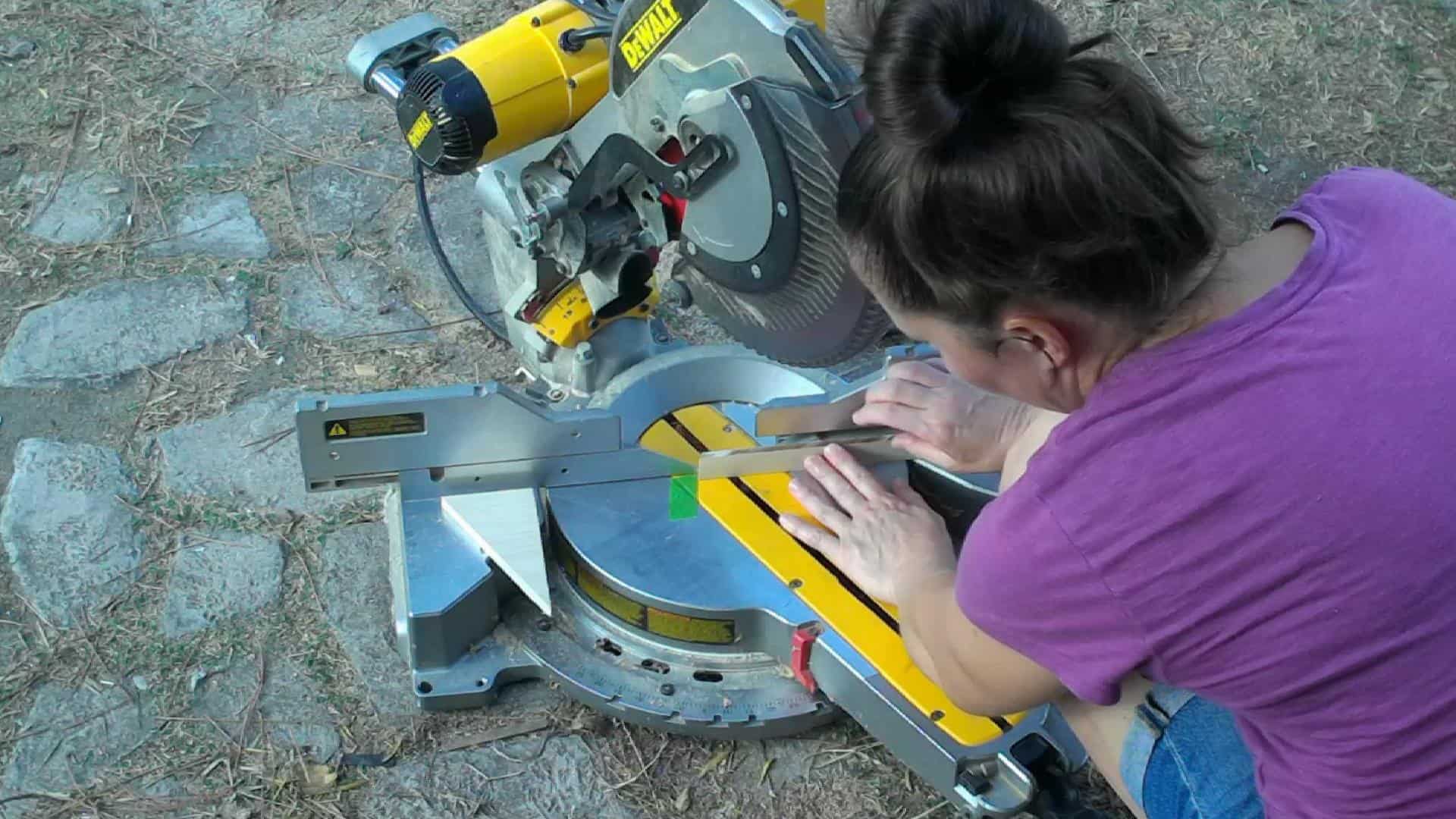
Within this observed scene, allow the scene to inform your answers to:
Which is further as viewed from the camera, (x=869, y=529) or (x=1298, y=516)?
(x=869, y=529)

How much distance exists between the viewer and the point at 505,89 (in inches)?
86.8

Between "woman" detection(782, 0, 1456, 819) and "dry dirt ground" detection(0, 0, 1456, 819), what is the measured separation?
0.18 m

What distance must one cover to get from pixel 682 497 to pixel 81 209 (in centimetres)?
193

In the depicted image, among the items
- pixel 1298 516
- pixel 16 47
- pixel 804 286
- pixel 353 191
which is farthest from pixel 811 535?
pixel 16 47

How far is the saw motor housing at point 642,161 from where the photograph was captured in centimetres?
182

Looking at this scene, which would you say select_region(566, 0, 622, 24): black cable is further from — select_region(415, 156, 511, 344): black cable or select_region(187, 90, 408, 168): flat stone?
select_region(187, 90, 408, 168): flat stone

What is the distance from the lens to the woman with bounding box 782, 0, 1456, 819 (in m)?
1.35

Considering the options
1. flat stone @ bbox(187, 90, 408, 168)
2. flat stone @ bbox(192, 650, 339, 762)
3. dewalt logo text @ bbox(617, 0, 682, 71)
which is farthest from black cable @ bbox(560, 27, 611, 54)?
flat stone @ bbox(187, 90, 408, 168)

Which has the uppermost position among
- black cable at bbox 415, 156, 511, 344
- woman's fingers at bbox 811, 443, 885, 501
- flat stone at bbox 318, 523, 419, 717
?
woman's fingers at bbox 811, 443, 885, 501

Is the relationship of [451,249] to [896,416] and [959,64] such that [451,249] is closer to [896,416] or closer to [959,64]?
[896,416]

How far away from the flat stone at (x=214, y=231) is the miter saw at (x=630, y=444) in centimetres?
103

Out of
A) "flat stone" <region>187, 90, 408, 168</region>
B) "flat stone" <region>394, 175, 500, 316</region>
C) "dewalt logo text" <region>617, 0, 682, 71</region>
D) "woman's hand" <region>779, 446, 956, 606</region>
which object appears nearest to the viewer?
"dewalt logo text" <region>617, 0, 682, 71</region>

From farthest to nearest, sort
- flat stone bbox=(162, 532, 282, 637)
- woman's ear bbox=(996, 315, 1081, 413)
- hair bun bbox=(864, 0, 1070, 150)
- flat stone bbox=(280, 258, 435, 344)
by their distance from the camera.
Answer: flat stone bbox=(280, 258, 435, 344), flat stone bbox=(162, 532, 282, 637), woman's ear bbox=(996, 315, 1081, 413), hair bun bbox=(864, 0, 1070, 150)

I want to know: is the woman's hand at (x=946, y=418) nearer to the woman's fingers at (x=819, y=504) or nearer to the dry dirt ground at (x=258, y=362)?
the woman's fingers at (x=819, y=504)
